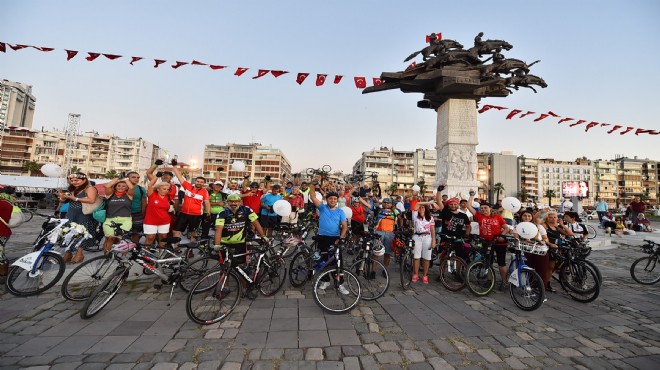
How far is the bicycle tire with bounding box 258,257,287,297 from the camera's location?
5.14 meters

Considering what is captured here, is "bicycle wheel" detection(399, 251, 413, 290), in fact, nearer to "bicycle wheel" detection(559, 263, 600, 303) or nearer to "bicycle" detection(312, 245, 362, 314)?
"bicycle" detection(312, 245, 362, 314)

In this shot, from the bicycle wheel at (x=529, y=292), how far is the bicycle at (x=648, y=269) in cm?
Result: 421

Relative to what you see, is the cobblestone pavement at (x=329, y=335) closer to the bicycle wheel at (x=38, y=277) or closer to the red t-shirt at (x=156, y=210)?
the bicycle wheel at (x=38, y=277)

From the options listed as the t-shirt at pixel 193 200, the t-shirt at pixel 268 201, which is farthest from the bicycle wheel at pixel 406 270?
the t-shirt at pixel 193 200

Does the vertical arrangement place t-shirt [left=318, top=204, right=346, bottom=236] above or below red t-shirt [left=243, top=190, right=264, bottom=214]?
below

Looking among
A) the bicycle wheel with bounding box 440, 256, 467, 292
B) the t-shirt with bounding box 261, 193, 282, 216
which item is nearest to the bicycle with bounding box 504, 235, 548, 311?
the bicycle wheel with bounding box 440, 256, 467, 292

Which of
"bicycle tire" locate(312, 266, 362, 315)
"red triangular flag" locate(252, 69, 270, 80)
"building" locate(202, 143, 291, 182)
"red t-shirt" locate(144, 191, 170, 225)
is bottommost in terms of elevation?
"bicycle tire" locate(312, 266, 362, 315)

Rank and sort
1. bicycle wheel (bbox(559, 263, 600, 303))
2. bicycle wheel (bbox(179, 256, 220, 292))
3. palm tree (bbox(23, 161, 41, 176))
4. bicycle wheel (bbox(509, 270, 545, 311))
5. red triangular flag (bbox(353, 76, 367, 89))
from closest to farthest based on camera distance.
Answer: bicycle wheel (bbox(509, 270, 545, 311)), bicycle wheel (bbox(179, 256, 220, 292)), bicycle wheel (bbox(559, 263, 600, 303)), red triangular flag (bbox(353, 76, 367, 89)), palm tree (bbox(23, 161, 41, 176))

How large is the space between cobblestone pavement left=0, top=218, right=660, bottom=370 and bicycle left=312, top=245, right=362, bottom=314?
213 mm

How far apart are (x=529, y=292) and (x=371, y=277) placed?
9.27 feet

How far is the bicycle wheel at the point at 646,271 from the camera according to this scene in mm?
6700

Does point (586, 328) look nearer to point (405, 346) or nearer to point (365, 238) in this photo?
point (405, 346)

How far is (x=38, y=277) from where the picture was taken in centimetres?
491

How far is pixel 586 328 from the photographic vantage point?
13.9 ft
